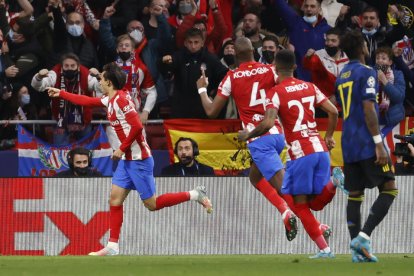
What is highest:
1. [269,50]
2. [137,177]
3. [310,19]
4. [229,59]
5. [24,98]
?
[310,19]

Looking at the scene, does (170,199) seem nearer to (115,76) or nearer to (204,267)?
(115,76)

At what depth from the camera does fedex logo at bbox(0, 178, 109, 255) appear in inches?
648

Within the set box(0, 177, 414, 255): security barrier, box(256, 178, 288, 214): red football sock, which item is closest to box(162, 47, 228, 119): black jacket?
box(0, 177, 414, 255): security barrier

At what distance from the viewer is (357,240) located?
40.4ft

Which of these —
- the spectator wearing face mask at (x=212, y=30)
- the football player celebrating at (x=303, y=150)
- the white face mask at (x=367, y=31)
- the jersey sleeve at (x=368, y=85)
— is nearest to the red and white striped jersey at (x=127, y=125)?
the football player celebrating at (x=303, y=150)

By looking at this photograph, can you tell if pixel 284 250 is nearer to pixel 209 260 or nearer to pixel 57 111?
pixel 209 260

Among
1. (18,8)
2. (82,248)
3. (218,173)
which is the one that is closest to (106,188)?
(82,248)

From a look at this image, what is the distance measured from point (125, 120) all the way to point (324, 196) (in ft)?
9.13

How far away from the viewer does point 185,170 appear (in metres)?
17.6

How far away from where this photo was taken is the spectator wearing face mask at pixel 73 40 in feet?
63.5

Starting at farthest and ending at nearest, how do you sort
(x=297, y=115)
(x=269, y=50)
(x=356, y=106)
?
(x=269, y=50) < (x=297, y=115) < (x=356, y=106)

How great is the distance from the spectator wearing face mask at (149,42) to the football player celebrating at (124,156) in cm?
390

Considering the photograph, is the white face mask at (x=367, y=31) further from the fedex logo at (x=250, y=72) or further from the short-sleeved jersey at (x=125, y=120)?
the short-sleeved jersey at (x=125, y=120)

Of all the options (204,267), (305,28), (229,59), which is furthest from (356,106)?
(305,28)
